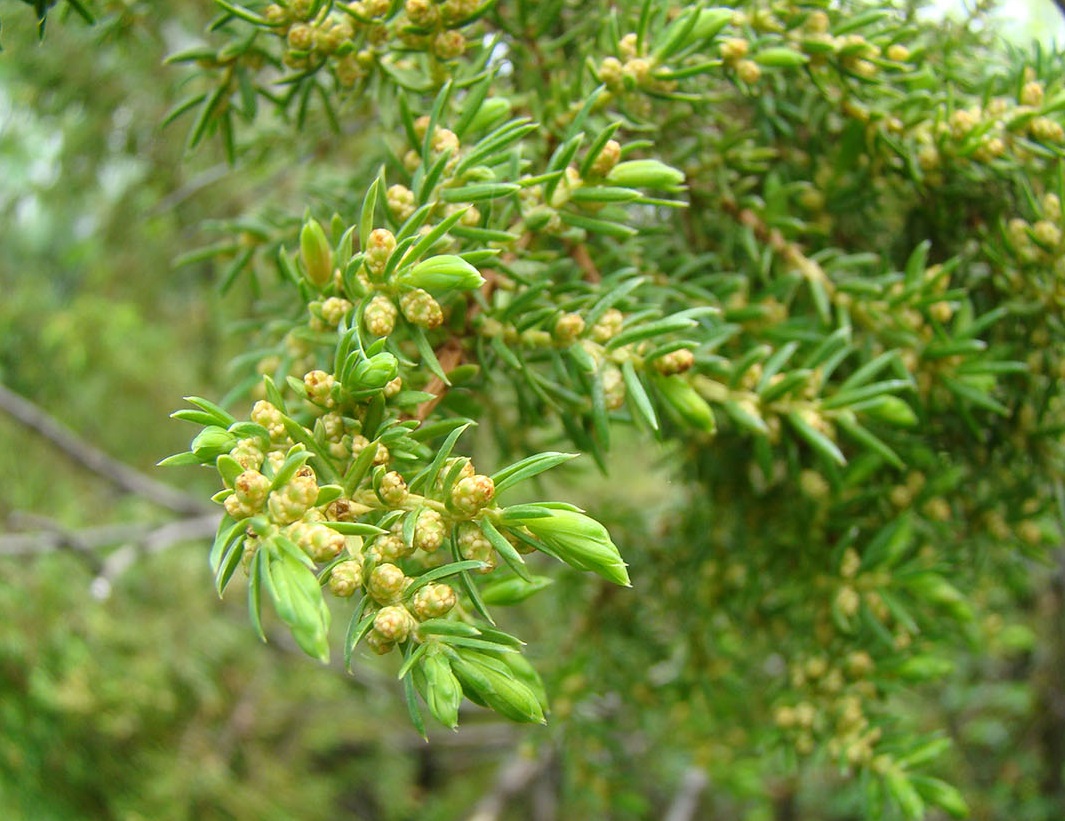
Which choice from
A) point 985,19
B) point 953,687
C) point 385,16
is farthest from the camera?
point 953,687

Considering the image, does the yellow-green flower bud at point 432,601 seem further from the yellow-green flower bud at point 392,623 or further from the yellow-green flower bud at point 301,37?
the yellow-green flower bud at point 301,37

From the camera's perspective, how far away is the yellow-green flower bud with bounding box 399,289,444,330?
27.0 inches

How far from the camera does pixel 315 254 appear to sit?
735 mm

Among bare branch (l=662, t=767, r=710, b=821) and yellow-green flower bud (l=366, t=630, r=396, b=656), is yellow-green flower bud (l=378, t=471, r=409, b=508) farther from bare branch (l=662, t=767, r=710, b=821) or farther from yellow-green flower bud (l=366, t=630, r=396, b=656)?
bare branch (l=662, t=767, r=710, b=821)

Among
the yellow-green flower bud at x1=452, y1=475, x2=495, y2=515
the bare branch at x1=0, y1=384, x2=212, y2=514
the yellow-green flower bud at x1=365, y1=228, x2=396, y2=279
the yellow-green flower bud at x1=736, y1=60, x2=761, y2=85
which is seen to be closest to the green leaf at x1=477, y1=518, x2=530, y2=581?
the yellow-green flower bud at x1=452, y1=475, x2=495, y2=515

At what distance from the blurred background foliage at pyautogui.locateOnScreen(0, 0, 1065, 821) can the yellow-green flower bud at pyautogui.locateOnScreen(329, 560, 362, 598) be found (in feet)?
2.07

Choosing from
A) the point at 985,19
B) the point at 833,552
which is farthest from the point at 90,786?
the point at 985,19

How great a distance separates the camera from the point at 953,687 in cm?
295

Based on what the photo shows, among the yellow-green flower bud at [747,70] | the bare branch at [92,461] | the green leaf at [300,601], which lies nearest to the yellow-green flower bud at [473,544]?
the green leaf at [300,601]

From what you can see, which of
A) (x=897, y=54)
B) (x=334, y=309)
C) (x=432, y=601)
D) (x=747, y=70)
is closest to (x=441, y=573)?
(x=432, y=601)

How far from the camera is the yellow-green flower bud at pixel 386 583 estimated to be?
580mm

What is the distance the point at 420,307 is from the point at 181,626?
7.11ft

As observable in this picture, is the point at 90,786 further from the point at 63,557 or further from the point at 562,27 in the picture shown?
the point at 562,27

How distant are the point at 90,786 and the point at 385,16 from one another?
2047 mm
